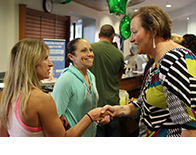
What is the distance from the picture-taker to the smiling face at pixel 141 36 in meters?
1.22

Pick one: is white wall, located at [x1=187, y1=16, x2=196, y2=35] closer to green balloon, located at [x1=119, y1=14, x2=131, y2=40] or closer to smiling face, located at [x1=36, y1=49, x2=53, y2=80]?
green balloon, located at [x1=119, y1=14, x2=131, y2=40]

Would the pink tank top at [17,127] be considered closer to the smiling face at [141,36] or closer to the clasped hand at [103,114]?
the clasped hand at [103,114]

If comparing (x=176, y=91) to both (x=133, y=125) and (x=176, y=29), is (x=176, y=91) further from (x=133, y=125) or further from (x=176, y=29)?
(x=176, y=29)

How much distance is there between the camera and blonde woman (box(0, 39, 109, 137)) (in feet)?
3.45

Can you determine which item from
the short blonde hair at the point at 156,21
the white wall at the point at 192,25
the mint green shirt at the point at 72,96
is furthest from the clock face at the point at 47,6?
the white wall at the point at 192,25

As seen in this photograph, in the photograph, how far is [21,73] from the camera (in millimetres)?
1132

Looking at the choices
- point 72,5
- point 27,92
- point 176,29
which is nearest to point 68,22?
point 72,5

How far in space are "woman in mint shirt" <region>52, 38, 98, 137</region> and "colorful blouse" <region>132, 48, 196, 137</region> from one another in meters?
0.76

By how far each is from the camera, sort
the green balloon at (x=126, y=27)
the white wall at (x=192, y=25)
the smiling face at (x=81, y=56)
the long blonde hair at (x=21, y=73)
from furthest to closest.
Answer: the white wall at (x=192, y=25)
the green balloon at (x=126, y=27)
the smiling face at (x=81, y=56)
the long blonde hair at (x=21, y=73)

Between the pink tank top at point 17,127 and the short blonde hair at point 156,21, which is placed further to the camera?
the short blonde hair at point 156,21

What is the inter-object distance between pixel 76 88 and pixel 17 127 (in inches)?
30.8

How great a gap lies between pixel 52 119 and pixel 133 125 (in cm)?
282

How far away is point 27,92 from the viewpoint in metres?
1.07

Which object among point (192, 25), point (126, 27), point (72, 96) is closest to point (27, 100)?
point (72, 96)
